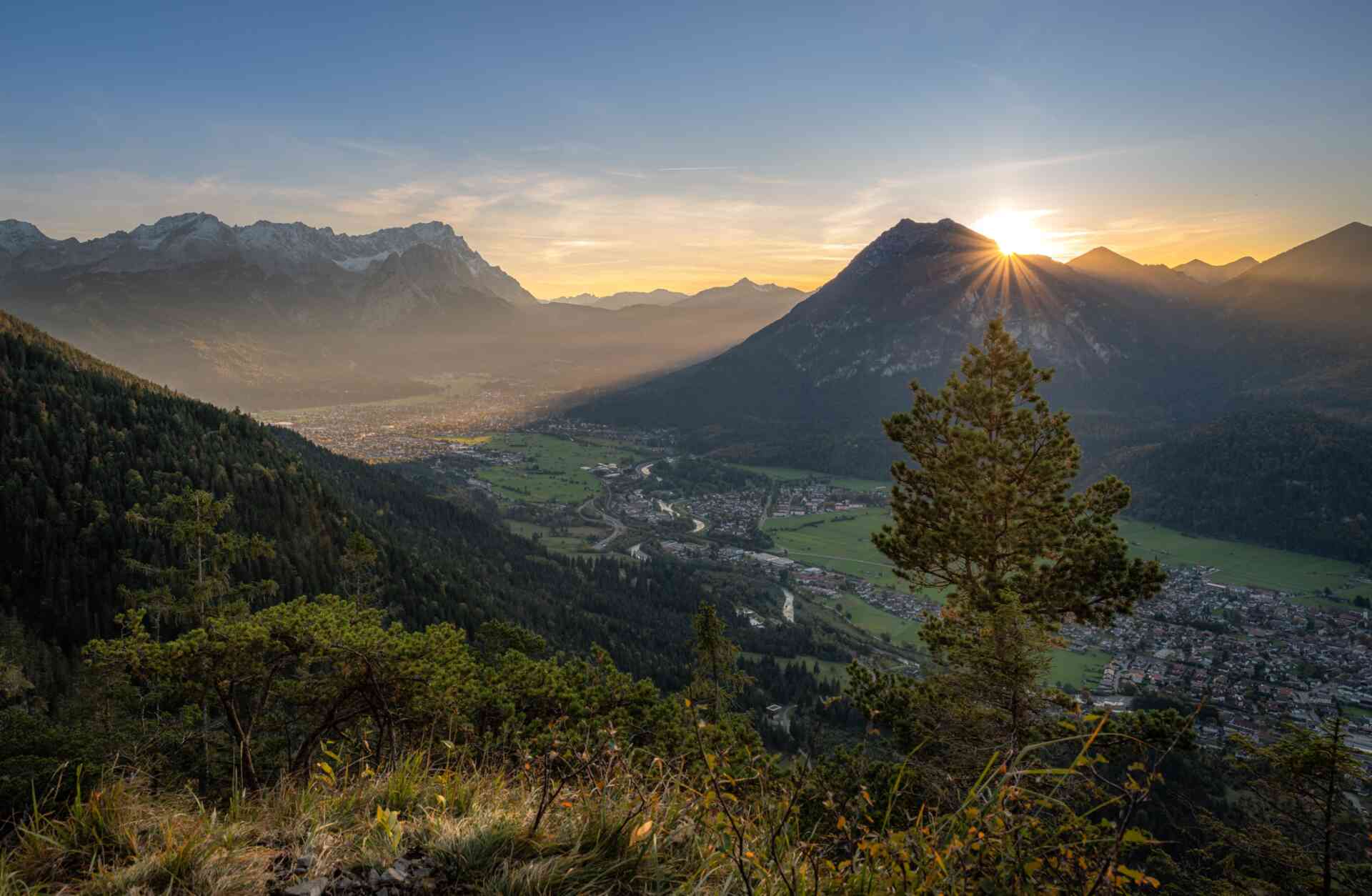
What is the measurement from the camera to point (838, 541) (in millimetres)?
94125

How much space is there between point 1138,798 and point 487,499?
121 m

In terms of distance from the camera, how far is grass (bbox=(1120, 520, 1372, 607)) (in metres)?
69.1

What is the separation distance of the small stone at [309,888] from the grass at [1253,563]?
79.0 meters

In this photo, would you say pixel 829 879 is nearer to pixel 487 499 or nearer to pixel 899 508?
pixel 899 508

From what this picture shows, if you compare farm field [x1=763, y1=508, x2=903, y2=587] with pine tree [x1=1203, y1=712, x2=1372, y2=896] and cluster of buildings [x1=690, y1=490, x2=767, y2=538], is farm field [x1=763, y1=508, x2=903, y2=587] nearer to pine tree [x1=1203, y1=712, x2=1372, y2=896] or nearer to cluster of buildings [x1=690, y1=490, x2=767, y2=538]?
cluster of buildings [x1=690, y1=490, x2=767, y2=538]

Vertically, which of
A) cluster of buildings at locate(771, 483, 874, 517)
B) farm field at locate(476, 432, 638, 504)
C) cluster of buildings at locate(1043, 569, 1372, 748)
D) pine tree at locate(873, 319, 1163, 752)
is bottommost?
cluster of buildings at locate(771, 483, 874, 517)

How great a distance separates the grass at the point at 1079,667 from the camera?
4416 cm

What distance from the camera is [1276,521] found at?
92750mm

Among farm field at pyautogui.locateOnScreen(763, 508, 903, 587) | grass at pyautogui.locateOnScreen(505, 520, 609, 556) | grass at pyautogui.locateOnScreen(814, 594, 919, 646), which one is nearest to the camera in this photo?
grass at pyautogui.locateOnScreen(814, 594, 919, 646)

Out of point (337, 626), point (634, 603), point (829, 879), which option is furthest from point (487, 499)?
point (829, 879)

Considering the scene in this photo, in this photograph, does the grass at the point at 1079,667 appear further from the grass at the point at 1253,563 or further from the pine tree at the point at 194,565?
the pine tree at the point at 194,565

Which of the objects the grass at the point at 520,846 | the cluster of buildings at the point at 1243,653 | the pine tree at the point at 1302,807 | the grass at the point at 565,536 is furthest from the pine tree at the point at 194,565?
the grass at the point at 565,536

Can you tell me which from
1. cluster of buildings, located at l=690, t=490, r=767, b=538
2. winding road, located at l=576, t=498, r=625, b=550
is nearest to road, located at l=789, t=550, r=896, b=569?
cluster of buildings, located at l=690, t=490, r=767, b=538

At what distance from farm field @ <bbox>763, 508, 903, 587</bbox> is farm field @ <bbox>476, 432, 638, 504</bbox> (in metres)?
41.2
